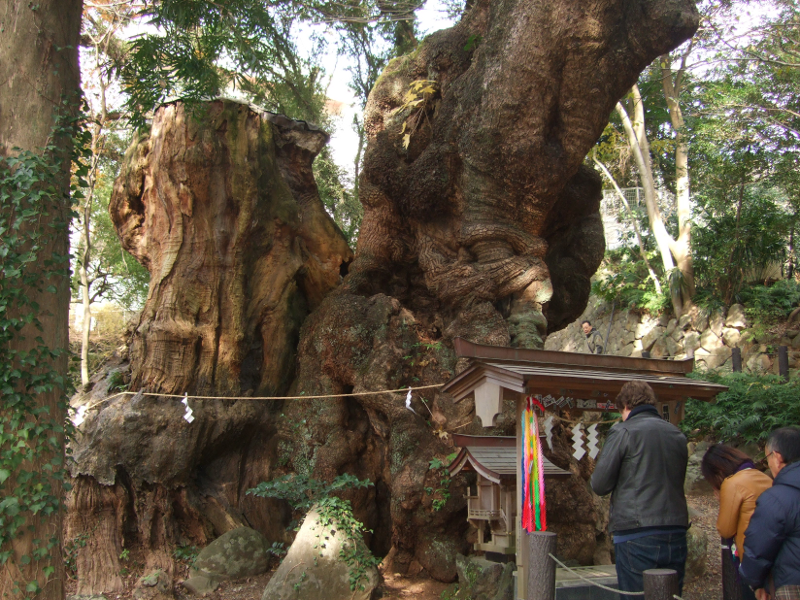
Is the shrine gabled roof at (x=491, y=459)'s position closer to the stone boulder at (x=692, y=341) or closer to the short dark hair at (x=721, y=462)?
the short dark hair at (x=721, y=462)

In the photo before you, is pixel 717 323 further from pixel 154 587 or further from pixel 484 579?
pixel 154 587

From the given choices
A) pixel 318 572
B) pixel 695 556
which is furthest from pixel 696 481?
pixel 318 572

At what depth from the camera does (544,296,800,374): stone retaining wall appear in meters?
14.0

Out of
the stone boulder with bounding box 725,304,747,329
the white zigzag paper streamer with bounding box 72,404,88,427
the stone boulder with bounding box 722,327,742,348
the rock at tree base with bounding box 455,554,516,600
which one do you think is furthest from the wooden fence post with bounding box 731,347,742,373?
the white zigzag paper streamer with bounding box 72,404,88,427

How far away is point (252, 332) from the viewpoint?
8648 mm

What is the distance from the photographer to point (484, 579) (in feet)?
19.8

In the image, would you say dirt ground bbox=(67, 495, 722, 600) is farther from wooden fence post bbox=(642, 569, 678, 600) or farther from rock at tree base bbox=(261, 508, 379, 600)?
wooden fence post bbox=(642, 569, 678, 600)

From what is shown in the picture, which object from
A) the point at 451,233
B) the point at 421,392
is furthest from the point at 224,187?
the point at 421,392

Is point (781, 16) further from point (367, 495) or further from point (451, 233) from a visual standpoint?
point (367, 495)

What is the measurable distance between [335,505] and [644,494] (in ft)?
13.0

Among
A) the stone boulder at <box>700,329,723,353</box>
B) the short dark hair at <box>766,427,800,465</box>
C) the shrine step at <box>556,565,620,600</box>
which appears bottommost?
the shrine step at <box>556,565,620,600</box>

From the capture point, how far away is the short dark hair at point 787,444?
317 cm

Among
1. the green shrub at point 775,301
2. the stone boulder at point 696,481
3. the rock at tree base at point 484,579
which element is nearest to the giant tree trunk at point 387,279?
the rock at tree base at point 484,579

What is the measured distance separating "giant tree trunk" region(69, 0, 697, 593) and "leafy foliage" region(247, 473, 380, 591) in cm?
37
